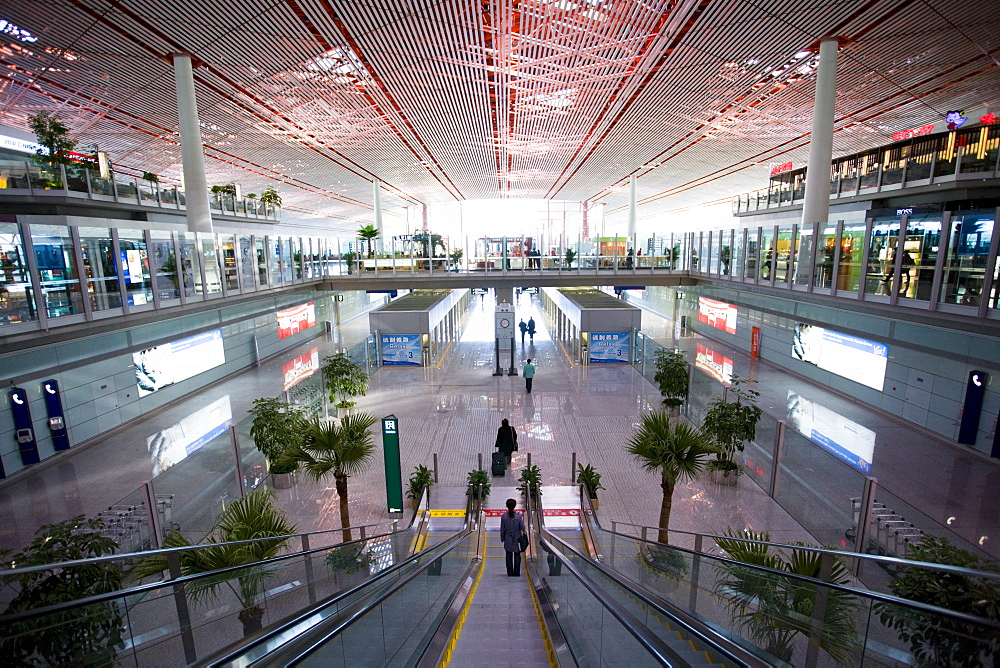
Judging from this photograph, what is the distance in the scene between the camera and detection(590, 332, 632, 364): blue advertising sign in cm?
1814

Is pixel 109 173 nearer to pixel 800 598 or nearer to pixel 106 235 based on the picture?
pixel 106 235

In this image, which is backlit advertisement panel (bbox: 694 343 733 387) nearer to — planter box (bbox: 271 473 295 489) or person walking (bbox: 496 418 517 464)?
person walking (bbox: 496 418 517 464)

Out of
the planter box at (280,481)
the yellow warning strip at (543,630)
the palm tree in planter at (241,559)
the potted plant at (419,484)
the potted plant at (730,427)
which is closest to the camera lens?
the palm tree in planter at (241,559)

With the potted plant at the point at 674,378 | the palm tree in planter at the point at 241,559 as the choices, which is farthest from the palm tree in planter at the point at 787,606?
the potted plant at the point at 674,378

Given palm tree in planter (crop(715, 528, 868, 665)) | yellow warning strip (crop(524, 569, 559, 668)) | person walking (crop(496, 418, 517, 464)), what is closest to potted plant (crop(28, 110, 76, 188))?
person walking (crop(496, 418, 517, 464))

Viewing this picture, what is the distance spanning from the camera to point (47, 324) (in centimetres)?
842

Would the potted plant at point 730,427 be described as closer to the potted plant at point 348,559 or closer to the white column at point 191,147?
the potted plant at point 348,559

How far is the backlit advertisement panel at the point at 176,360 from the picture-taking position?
40.8 ft

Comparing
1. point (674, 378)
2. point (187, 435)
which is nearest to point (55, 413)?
point (187, 435)

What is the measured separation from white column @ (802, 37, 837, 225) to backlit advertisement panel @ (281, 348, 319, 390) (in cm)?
1562

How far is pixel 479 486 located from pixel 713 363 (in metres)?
13.3

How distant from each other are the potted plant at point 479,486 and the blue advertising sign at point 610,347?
10642mm

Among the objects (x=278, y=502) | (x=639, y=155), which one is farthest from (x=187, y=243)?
(x=639, y=155)

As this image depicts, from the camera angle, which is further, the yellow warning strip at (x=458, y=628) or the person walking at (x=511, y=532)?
the person walking at (x=511, y=532)
